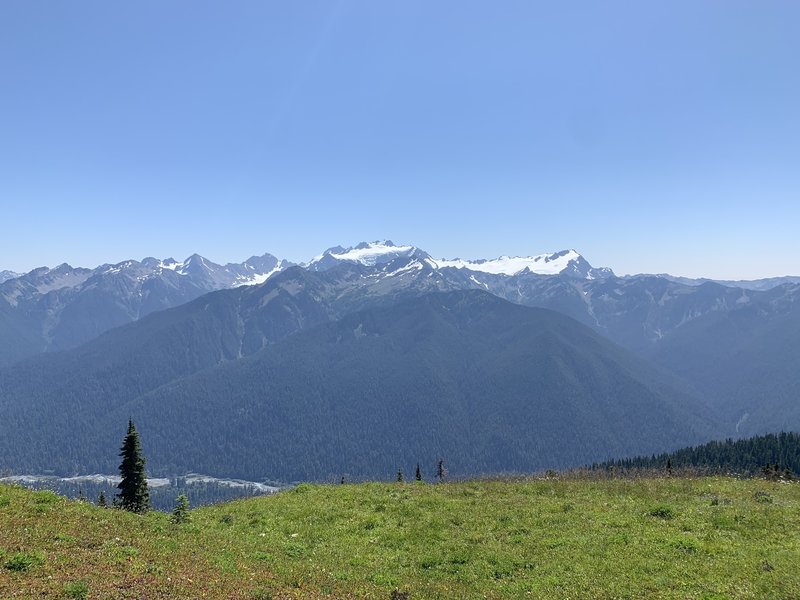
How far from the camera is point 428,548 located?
102ft

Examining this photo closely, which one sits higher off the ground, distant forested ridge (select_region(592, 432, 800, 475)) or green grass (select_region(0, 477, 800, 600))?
green grass (select_region(0, 477, 800, 600))

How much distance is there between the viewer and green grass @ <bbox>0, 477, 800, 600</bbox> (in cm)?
2094

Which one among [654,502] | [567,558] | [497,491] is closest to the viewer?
[567,558]

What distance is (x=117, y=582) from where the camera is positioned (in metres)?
19.0

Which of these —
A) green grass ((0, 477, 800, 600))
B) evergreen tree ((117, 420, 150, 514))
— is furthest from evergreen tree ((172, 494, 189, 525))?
evergreen tree ((117, 420, 150, 514))

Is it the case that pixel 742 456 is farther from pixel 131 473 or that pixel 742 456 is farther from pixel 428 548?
pixel 131 473

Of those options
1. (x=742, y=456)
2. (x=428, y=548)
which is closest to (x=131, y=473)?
(x=428, y=548)

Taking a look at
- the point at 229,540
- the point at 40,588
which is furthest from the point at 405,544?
the point at 40,588

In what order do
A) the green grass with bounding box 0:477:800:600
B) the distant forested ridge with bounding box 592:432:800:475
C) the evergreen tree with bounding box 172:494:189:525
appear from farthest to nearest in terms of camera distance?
the distant forested ridge with bounding box 592:432:800:475
the evergreen tree with bounding box 172:494:189:525
the green grass with bounding box 0:477:800:600

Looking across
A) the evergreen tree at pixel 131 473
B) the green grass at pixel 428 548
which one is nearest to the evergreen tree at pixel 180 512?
the green grass at pixel 428 548

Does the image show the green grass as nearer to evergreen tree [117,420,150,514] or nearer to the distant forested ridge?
evergreen tree [117,420,150,514]

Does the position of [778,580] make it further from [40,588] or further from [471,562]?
[40,588]

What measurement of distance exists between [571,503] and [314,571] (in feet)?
75.3

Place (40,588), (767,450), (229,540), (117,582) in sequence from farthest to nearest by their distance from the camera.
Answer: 1. (767,450)
2. (229,540)
3. (117,582)
4. (40,588)
